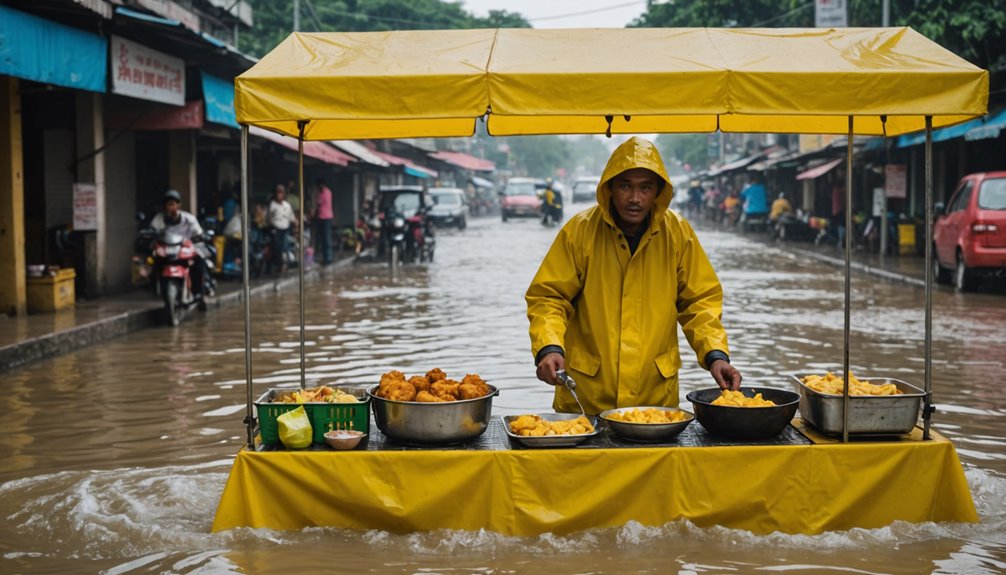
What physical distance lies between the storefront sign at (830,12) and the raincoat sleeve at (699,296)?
21585 millimetres

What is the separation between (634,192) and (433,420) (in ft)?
4.33

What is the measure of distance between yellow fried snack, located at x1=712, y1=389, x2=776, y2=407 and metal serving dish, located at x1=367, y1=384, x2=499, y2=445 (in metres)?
1.03

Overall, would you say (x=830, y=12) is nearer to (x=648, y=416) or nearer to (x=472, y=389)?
(x=648, y=416)

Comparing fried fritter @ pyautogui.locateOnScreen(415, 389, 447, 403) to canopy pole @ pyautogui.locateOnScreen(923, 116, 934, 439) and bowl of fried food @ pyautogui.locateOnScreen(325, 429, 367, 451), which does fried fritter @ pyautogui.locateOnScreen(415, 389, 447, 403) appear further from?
canopy pole @ pyautogui.locateOnScreen(923, 116, 934, 439)

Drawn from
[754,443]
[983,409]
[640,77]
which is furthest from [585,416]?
[983,409]

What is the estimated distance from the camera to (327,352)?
11156 millimetres

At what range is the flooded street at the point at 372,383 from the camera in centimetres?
464

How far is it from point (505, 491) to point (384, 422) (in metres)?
0.63

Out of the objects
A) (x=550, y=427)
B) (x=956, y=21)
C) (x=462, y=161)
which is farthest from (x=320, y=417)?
(x=462, y=161)

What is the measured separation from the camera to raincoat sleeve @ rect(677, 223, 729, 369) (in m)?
5.04

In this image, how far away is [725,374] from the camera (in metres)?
4.93

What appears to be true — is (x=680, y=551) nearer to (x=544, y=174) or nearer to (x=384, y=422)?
(x=384, y=422)

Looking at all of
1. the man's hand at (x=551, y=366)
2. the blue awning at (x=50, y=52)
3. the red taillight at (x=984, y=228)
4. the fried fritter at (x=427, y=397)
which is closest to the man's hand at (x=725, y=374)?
the man's hand at (x=551, y=366)

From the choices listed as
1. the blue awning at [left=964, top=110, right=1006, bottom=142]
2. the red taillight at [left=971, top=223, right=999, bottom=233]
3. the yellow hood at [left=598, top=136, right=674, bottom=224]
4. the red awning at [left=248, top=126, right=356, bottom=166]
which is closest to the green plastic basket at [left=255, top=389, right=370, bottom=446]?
the yellow hood at [left=598, top=136, right=674, bottom=224]
